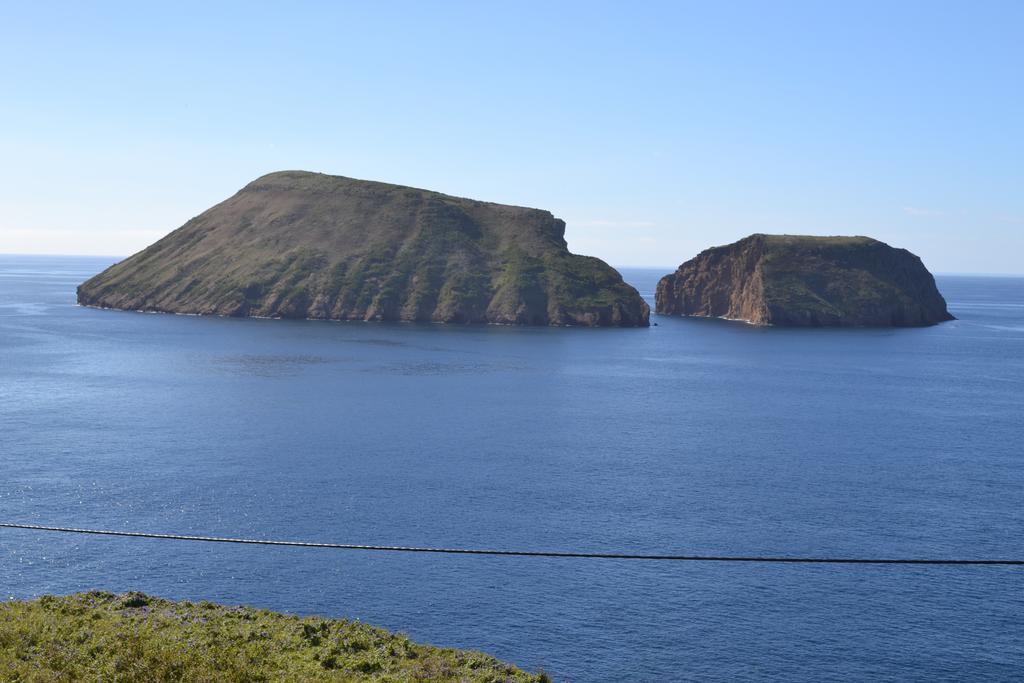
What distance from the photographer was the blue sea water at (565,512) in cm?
5997

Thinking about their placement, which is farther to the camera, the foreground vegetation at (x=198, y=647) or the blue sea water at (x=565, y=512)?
the blue sea water at (x=565, y=512)

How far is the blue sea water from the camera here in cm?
5997

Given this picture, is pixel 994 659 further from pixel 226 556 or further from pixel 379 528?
pixel 226 556

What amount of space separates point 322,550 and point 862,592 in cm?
4197

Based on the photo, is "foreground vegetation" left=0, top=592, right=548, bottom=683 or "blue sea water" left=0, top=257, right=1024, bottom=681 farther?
"blue sea water" left=0, top=257, right=1024, bottom=681

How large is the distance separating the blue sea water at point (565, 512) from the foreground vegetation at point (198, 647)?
22.7ft

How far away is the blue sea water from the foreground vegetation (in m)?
6.93

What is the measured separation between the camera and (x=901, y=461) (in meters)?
111

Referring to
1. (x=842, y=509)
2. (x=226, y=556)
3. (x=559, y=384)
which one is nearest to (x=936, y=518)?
(x=842, y=509)

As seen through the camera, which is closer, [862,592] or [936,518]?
[862,592]

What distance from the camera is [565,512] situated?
281ft

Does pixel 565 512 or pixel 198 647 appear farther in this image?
pixel 565 512

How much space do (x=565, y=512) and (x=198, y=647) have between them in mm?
43444

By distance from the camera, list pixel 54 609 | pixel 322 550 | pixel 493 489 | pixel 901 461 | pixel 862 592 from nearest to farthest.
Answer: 1. pixel 54 609
2. pixel 862 592
3. pixel 322 550
4. pixel 493 489
5. pixel 901 461
